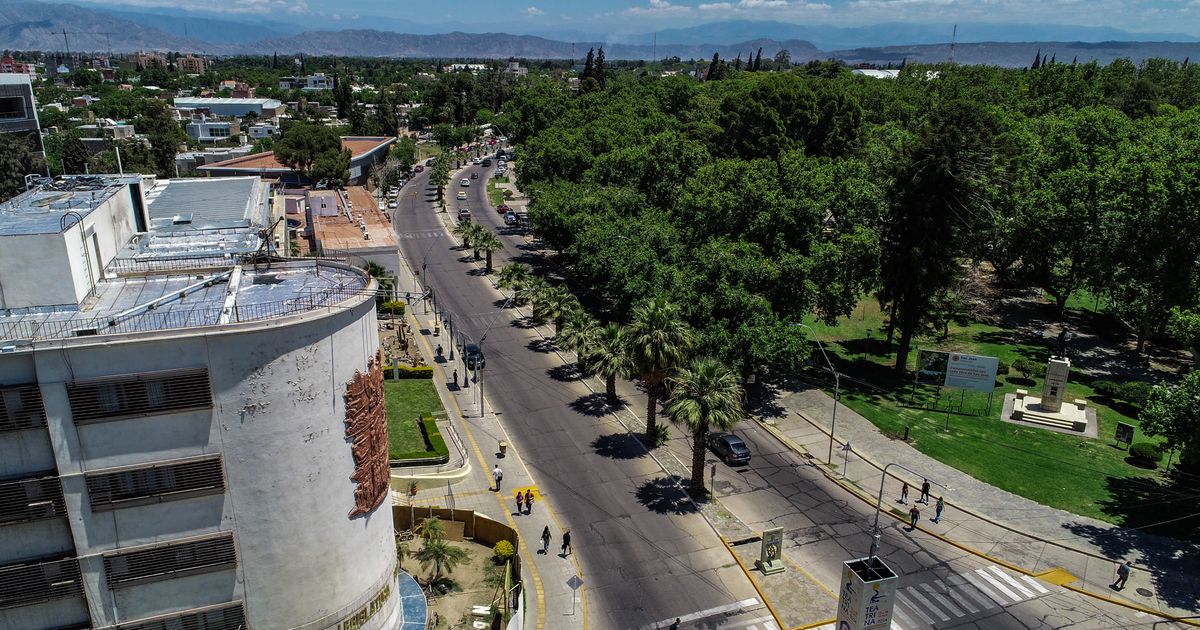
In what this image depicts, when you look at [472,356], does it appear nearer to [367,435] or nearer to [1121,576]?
[367,435]

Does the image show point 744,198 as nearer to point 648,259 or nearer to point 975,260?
point 648,259

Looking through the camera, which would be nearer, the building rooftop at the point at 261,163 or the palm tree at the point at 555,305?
the palm tree at the point at 555,305

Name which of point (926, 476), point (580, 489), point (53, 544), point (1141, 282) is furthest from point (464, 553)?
point (1141, 282)

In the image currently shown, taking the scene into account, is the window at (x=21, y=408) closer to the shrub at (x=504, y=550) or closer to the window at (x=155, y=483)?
the window at (x=155, y=483)

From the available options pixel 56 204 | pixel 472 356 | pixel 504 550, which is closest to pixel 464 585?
pixel 504 550

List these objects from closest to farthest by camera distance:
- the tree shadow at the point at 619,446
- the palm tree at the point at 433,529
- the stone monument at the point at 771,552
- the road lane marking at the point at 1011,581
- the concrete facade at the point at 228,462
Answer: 1. the concrete facade at the point at 228,462
2. the palm tree at the point at 433,529
3. the road lane marking at the point at 1011,581
4. the stone monument at the point at 771,552
5. the tree shadow at the point at 619,446

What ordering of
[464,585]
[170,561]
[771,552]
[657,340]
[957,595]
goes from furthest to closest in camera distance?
1. [657,340]
2. [771,552]
3. [957,595]
4. [464,585]
5. [170,561]

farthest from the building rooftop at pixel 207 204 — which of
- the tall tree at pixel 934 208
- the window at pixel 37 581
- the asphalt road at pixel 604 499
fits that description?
the tall tree at pixel 934 208

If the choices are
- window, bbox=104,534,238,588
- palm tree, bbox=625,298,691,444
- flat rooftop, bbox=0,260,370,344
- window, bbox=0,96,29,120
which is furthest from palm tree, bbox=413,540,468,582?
window, bbox=0,96,29,120
